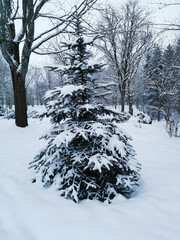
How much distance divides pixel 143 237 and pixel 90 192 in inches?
38.4

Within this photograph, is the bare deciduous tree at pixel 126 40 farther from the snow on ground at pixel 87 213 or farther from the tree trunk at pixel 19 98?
the snow on ground at pixel 87 213

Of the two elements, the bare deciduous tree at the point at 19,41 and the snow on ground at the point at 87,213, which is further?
the bare deciduous tree at the point at 19,41

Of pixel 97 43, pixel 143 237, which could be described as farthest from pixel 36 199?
pixel 97 43

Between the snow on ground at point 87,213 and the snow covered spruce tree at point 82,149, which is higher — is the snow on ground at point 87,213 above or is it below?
below

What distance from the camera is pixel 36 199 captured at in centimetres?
193

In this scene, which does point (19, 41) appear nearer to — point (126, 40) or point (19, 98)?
point (19, 98)

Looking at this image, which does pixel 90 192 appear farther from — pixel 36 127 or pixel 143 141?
pixel 36 127

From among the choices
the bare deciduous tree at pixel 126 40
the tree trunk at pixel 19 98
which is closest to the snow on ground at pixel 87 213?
the tree trunk at pixel 19 98

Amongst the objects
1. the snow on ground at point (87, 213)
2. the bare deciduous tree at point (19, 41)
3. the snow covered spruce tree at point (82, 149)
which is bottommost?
the snow on ground at point (87, 213)

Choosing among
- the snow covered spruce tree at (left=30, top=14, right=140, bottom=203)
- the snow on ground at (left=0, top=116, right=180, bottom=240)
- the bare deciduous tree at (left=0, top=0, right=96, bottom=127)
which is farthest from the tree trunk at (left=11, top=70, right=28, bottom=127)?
the snow covered spruce tree at (left=30, top=14, right=140, bottom=203)

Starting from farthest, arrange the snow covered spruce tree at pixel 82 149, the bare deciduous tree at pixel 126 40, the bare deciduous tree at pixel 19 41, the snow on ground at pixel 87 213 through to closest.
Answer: the bare deciduous tree at pixel 126 40 → the bare deciduous tree at pixel 19 41 → the snow covered spruce tree at pixel 82 149 → the snow on ground at pixel 87 213

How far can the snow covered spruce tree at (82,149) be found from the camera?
209 cm

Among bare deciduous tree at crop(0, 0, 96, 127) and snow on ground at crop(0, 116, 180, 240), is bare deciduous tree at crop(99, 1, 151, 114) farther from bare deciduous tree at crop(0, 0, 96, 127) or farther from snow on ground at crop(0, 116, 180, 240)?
snow on ground at crop(0, 116, 180, 240)

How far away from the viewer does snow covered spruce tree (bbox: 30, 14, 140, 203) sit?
2.09 meters
